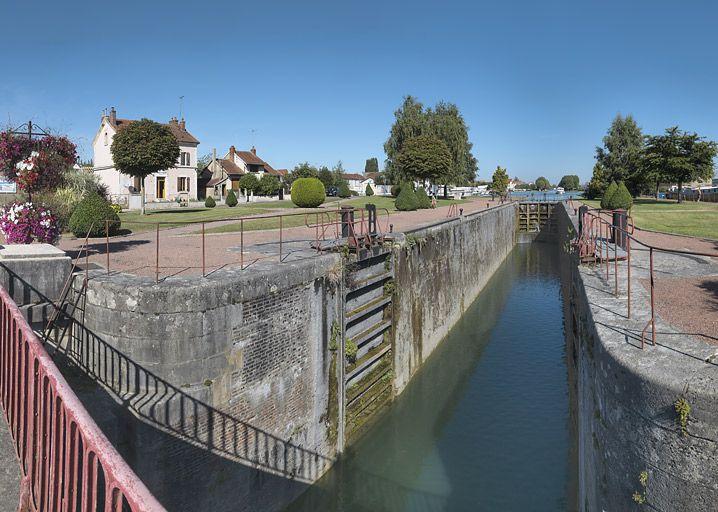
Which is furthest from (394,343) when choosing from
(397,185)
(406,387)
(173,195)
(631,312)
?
(397,185)

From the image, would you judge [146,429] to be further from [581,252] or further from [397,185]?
→ [397,185]

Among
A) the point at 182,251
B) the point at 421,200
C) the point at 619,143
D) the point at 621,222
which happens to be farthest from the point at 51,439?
the point at 619,143

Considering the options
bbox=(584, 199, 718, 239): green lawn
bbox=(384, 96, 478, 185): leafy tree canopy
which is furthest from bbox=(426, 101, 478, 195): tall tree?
bbox=(584, 199, 718, 239): green lawn

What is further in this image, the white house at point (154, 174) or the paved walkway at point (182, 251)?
the white house at point (154, 174)

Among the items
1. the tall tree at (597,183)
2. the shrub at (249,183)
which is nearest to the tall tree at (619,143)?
the tall tree at (597,183)

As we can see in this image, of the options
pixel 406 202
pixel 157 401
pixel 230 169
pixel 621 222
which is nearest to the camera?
pixel 157 401

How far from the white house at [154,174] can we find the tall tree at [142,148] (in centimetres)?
1501

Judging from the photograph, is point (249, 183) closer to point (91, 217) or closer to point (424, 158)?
point (424, 158)

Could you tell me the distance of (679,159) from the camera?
1641 inches

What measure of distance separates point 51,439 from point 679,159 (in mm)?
47682

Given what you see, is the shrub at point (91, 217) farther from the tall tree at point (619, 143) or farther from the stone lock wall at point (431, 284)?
the tall tree at point (619, 143)

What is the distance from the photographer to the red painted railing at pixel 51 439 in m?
2.18

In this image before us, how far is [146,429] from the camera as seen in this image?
6742 millimetres

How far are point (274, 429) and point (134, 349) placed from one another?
2913 millimetres
